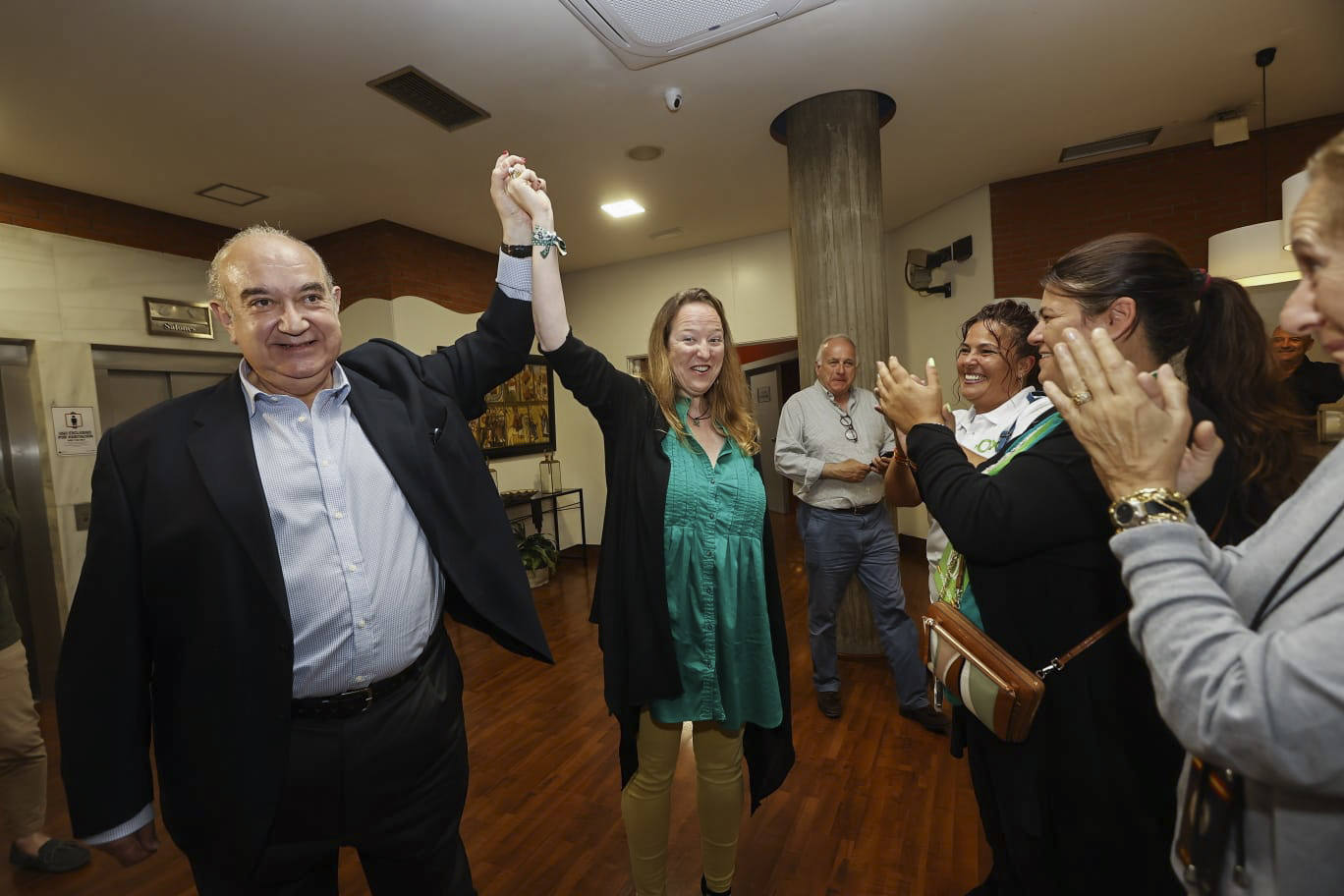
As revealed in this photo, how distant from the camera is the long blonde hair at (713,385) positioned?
69.6 inches

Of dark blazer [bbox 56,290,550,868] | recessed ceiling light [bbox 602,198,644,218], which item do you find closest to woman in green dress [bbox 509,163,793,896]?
dark blazer [bbox 56,290,550,868]

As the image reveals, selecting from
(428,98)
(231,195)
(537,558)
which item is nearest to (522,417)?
(537,558)

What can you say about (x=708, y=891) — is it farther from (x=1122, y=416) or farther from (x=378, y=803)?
(x=1122, y=416)

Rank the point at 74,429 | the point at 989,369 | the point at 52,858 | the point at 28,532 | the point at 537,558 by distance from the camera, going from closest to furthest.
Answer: the point at 989,369 → the point at 52,858 → the point at 28,532 → the point at 74,429 → the point at 537,558

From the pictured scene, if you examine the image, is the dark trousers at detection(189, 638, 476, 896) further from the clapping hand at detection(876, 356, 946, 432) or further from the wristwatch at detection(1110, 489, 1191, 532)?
the wristwatch at detection(1110, 489, 1191, 532)

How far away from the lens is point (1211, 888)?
2.40ft

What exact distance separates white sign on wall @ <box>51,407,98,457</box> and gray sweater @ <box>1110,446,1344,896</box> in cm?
539

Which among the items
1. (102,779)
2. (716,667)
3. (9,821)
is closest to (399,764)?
(102,779)

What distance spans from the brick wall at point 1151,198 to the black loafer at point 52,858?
621 cm

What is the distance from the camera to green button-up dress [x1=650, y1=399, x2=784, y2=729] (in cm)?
166

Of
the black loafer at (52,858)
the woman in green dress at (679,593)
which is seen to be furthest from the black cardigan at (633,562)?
the black loafer at (52,858)

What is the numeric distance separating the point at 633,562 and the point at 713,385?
586 millimetres

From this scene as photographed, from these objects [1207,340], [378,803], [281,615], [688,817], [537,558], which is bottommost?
[688,817]

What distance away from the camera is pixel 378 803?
1223 millimetres
